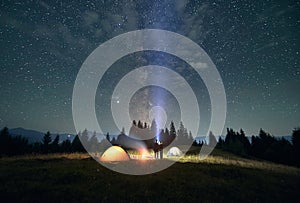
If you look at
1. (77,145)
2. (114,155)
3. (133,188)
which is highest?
(77,145)

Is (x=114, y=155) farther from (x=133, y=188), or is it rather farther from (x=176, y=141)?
(x=176, y=141)

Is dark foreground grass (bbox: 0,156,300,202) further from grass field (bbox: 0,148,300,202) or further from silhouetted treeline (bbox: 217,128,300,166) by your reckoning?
silhouetted treeline (bbox: 217,128,300,166)

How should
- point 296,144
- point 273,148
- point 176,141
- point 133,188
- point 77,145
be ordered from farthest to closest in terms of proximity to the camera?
point 176,141, point 77,145, point 273,148, point 296,144, point 133,188

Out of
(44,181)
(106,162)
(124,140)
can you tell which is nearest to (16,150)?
(124,140)

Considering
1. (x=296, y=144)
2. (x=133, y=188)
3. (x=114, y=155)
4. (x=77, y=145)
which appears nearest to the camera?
(x=133, y=188)

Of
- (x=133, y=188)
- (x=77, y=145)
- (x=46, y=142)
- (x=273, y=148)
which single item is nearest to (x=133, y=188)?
(x=133, y=188)

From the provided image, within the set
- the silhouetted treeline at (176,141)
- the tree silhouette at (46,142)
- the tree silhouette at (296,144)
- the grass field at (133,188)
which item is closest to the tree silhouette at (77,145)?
the silhouetted treeline at (176,141)

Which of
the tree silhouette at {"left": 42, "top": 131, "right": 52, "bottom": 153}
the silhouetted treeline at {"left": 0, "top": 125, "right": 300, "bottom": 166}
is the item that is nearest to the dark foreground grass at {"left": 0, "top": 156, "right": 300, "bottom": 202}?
the silhouetted treeline at {"left": 0, "top": 125, "right": 300, "bottom": 166}

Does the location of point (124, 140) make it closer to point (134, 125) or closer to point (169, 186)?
point (134, 125)

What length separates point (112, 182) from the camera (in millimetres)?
11953

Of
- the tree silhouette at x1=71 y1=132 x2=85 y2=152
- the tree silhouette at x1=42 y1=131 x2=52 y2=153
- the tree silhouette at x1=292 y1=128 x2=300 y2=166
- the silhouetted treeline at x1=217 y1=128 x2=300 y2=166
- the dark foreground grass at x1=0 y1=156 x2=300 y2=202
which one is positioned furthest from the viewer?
the tree silhouette at x1=71 y1=132 x2=85 y2=152

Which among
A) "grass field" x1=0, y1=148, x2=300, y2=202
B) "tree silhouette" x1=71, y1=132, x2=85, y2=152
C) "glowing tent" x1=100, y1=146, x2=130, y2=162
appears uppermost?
"tree silhouette" x1=71, y1=132, x2=85, y2=152

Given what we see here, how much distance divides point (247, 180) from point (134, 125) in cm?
7517

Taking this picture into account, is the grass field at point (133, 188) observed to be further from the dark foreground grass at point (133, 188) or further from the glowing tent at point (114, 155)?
the glowing tent at point (114, 155)
